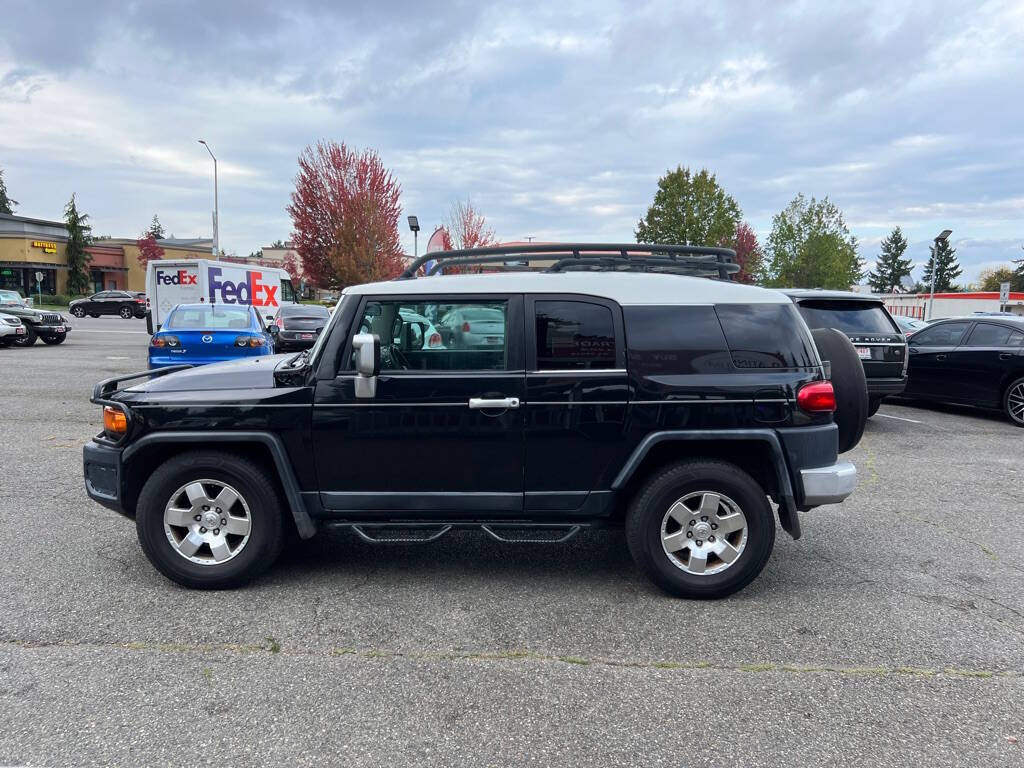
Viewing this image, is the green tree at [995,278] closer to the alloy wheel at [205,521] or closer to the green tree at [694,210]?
the green tree at [694,210]

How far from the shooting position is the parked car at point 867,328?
29.4ft

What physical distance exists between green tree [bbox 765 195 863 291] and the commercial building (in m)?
50.9

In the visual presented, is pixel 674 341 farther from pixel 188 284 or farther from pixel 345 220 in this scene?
pixel 345 220

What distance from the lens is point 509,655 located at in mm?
3381

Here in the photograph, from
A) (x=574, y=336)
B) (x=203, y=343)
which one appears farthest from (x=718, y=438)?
(x=203, y=343)

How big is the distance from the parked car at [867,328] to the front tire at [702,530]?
567 cm

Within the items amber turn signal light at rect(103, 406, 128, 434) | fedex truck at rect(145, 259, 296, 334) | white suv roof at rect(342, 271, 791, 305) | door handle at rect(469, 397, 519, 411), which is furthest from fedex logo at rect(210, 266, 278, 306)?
door handle at rect(469, 397, 519, 411)

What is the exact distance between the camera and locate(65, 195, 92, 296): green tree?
200 ft

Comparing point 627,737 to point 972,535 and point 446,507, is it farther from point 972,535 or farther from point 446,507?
point 972,535

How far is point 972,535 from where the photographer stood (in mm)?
5250

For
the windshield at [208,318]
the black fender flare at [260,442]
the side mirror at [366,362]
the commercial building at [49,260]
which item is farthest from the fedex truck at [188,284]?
the commercial building at [49,260]

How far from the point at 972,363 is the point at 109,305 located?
151 ft

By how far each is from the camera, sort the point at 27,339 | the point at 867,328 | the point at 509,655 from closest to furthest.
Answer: the point at 509,655
the point at 867,328
the point at 27,339

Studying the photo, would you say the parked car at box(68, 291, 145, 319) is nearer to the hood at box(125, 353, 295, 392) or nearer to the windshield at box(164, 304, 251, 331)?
the windshield at box(164, 304, 251, 331)
